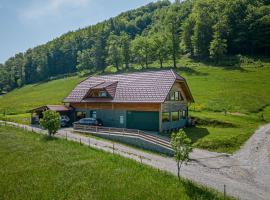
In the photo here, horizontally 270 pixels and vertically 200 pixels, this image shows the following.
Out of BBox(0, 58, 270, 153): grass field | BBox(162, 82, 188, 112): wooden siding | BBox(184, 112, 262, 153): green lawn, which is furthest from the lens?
BBox(162, 82, 188, 112): wooden siding

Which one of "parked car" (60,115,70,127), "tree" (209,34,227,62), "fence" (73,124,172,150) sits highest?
"tree" (209,34,227,62)

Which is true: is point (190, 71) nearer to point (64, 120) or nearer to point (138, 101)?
point (64, 120)

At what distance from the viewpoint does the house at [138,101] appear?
1454 inches

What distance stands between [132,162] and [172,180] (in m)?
4.54

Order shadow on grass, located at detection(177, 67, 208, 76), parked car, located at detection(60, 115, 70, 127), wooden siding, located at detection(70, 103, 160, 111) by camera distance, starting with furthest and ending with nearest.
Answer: shadow on grass, located at detection(177, 67, 208, 76)
parked car, located at detection(60, 115, 70, 127)
wooden siding, located at detection(70, 103, 160, 111)

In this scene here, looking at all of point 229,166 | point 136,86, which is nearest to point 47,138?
point 136,86

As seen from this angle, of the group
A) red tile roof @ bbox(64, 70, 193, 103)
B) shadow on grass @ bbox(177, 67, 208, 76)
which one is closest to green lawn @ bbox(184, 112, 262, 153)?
red tile roof @ bbox(64, 70, 193, 103)

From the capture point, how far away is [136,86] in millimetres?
40344

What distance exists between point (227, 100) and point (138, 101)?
26098 mm

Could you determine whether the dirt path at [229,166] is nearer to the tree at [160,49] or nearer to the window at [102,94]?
the window at [102,94]

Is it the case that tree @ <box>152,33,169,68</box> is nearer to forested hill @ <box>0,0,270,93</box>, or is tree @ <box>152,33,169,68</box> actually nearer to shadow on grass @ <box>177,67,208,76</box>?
forested hill @ <box>0,0,270,93</box>

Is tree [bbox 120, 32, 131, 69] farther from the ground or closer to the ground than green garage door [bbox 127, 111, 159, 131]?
farther from the ground

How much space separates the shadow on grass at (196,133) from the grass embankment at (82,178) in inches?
462

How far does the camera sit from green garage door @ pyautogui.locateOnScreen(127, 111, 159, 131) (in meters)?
36.8
